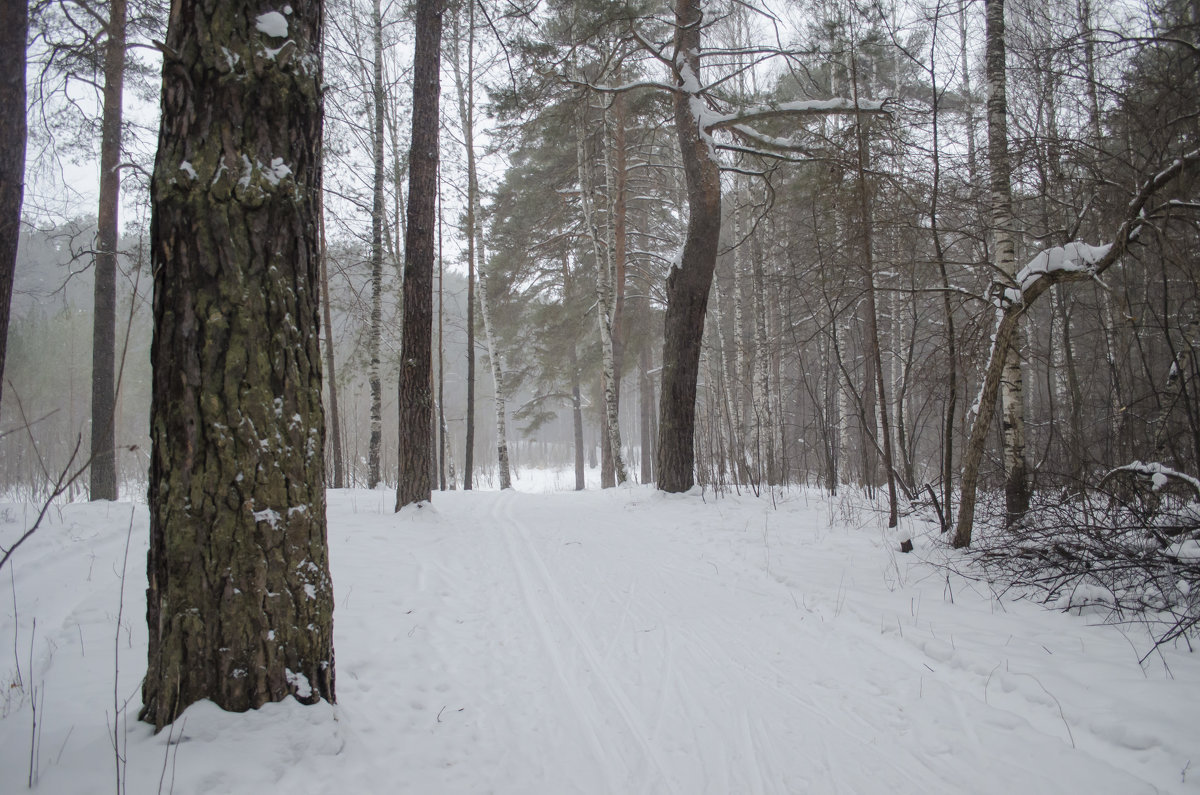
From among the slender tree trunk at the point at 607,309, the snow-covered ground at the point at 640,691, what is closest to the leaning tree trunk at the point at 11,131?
the snow-covered ground at the point at 640,691

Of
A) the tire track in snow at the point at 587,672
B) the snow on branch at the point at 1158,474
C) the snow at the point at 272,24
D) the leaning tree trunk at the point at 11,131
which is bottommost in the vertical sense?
the tire track in snow at the point at 587,672

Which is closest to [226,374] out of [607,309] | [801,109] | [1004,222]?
[1004,222]

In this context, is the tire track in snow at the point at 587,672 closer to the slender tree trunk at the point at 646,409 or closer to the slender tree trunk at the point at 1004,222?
the slender tree trunk at the point at 1004,222

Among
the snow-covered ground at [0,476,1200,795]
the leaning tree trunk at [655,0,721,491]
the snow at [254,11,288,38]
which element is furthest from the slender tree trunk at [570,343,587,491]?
the snow at [254,11,288,38]

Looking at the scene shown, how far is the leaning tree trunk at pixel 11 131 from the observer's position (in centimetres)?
452

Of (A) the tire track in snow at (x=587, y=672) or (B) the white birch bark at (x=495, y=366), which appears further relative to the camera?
(B) the white birch bark at (x=495, y=366)

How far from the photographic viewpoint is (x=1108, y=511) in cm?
372

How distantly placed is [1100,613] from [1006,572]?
2.02 feet

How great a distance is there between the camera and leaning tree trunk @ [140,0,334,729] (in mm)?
1878

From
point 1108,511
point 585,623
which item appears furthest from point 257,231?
point 1108,511

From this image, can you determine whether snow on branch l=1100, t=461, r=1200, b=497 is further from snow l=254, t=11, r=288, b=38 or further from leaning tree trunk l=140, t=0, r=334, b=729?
snow l=254, t=11, r=288, b=38

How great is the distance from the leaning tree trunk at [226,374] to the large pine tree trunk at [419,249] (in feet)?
15.4

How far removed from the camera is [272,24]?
2.00 m

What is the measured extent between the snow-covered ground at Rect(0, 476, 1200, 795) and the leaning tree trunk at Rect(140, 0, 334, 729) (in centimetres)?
24
